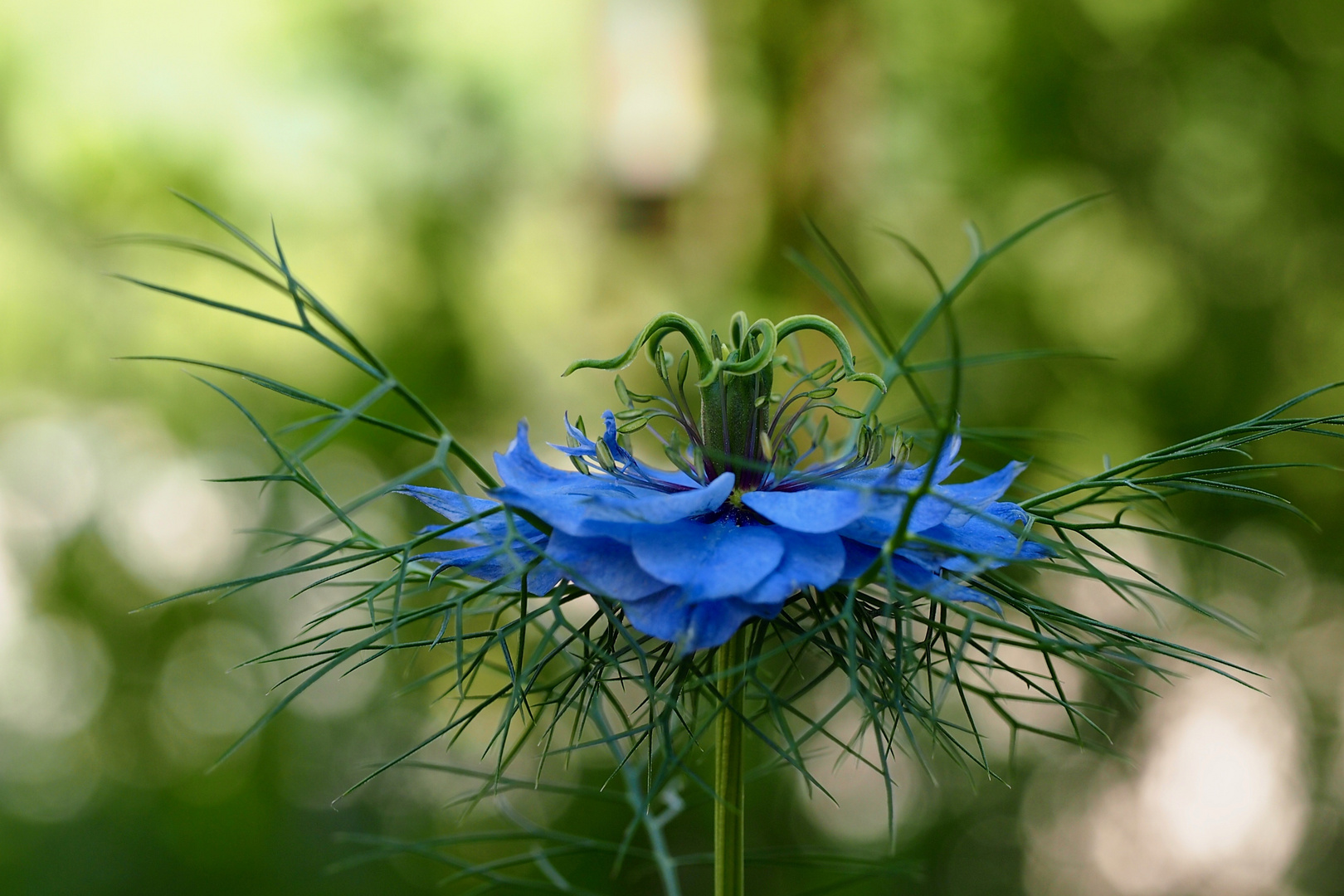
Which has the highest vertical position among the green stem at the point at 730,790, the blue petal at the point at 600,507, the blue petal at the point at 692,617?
the blue petal at the point at 600,507

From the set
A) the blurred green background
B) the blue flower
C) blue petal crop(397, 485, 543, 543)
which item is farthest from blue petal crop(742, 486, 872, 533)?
the blurred green background

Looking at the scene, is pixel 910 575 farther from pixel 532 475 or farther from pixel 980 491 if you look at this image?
pixel 532 475

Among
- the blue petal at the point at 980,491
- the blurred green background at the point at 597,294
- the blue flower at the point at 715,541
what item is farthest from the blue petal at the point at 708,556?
the blurred green background at the point at 597,294

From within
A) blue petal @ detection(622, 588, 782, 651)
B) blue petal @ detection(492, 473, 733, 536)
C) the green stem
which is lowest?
the green stem

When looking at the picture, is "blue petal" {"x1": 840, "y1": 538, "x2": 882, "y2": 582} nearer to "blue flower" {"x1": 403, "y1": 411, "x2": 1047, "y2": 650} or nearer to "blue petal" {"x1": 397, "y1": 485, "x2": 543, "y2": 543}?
"blue flower" {"x1": 403, "y1": 411, "x2": 1047, "y2": 650}

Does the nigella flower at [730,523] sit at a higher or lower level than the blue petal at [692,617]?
higher

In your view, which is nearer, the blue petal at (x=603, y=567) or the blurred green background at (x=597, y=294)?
the blue petal at (x=603, y=567)

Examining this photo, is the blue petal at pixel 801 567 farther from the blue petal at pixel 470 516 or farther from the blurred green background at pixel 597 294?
the blurred green background at pixel 597 294

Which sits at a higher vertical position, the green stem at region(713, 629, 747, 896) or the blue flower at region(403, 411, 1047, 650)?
the blue flower at region(403, 411, 1047, 650)

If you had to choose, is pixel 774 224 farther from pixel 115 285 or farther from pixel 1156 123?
pixel 115 285
